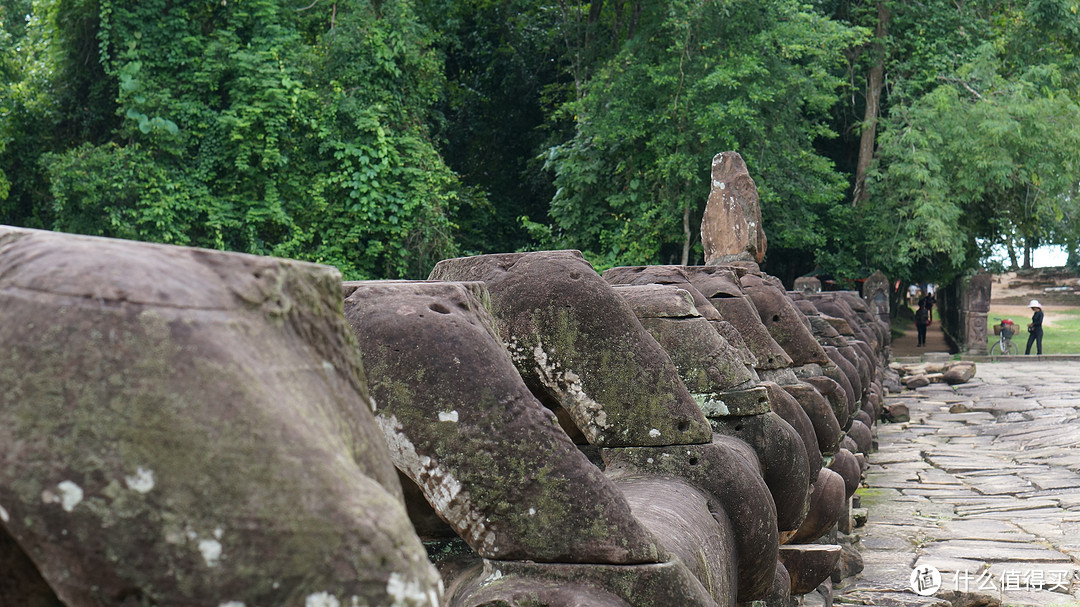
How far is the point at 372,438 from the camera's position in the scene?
1315 millimetres

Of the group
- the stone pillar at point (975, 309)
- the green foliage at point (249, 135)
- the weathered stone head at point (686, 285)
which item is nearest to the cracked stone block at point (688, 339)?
the weathered stone head at point (686, 285)

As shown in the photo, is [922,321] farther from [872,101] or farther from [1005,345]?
[872,101]

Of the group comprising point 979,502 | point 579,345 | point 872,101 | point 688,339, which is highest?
point 872,101

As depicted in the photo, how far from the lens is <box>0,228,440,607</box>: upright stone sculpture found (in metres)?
0.98

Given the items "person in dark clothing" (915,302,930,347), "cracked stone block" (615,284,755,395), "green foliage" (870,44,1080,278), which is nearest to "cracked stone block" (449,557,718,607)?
"cracked stone block" (615,284,755,395)

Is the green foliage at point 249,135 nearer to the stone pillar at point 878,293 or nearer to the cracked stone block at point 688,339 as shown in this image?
the stone pillar at point 878,293

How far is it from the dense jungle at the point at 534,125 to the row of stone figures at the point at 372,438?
1138 cm

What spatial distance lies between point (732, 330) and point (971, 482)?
24.0ft

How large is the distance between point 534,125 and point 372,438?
63.3 ft

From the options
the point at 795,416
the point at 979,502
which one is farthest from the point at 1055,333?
the point at 795,416

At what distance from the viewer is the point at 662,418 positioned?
9.52ft

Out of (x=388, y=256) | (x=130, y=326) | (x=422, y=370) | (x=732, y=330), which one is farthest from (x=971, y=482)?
(x=130, y=326)

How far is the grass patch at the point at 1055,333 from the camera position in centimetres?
2617

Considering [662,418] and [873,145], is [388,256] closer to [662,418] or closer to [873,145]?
[873,145]
